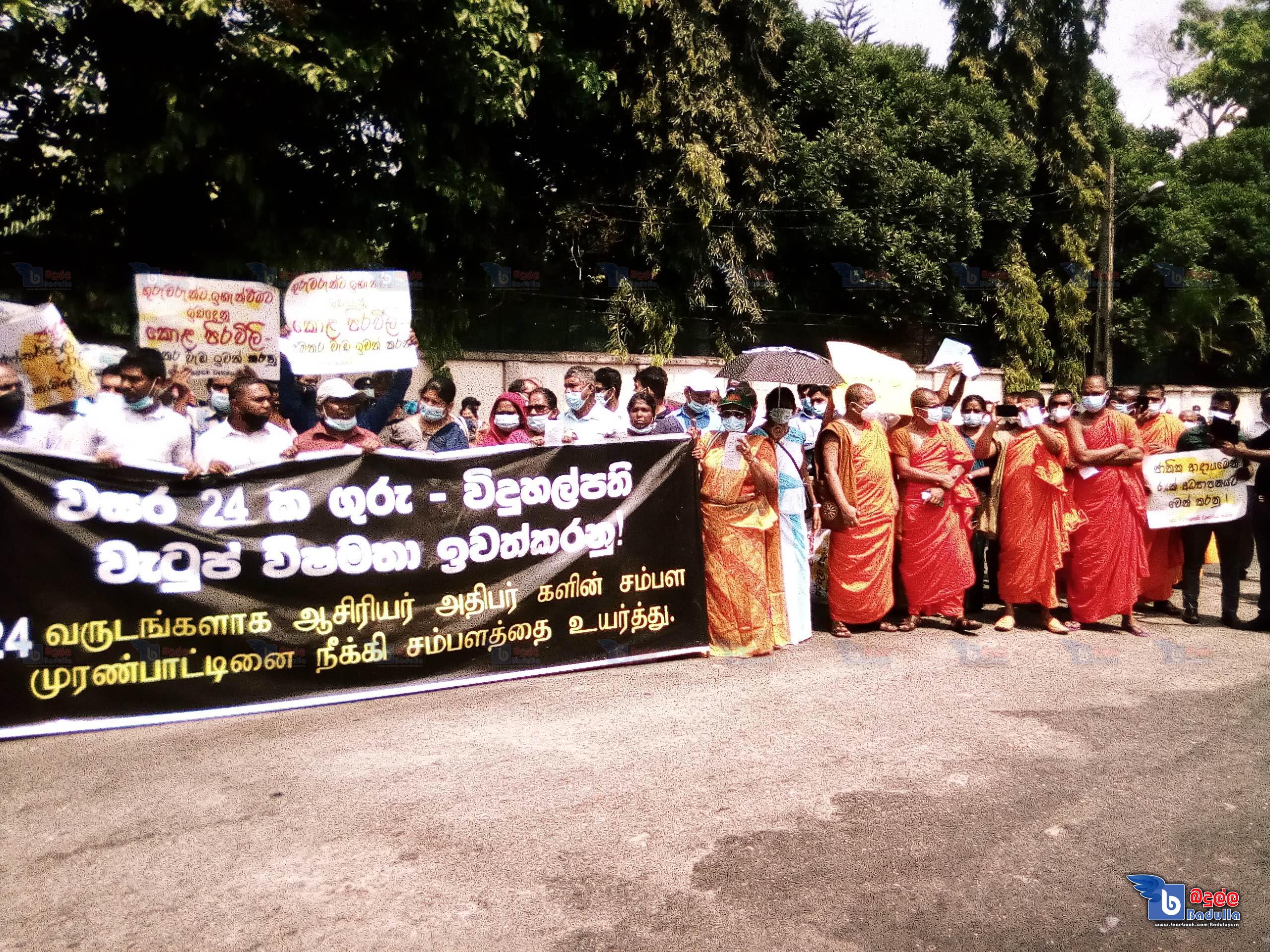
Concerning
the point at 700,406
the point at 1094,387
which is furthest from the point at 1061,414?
the point at 700,406

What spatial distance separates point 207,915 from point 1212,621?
25.0ft

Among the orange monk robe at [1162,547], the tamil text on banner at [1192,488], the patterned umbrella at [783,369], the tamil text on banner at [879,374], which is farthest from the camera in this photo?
the orange monk robe at [1162,547]

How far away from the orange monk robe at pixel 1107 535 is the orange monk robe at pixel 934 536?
0.80 m

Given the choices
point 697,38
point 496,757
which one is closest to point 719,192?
point 697,38

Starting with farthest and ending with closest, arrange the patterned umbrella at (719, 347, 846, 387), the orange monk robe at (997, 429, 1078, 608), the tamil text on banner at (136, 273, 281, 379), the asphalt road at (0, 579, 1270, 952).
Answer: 1. the patterned umbrella at (719, 347, 846, 387)
2. the orange monk robe at (997, 429, 1078, 608)
3. the tamil text on banner at (136, 273, 281, 379)
4. the asphalt road at (0, 579, 1270, 952)

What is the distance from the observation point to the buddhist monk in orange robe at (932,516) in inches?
308

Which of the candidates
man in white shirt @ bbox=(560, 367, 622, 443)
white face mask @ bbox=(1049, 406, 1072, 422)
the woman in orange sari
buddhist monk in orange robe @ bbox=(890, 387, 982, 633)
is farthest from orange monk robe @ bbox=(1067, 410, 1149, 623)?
man in white shirt @ bbox=(560, 367, 622, 443)

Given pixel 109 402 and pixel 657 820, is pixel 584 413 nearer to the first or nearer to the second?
pixel 109 402

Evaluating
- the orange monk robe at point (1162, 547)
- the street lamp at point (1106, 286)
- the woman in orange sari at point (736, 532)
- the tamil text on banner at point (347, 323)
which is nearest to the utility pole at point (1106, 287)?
the street lamp at point (1106, 286)

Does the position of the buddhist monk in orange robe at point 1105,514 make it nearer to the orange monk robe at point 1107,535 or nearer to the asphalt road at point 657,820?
the orange monk robe at point 1107,535

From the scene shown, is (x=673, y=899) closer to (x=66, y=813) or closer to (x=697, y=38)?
(x=66, y=813)

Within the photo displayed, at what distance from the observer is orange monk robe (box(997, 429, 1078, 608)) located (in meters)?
7.82

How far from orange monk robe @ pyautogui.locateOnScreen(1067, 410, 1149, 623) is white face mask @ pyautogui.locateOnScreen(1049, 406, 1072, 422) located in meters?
0.23

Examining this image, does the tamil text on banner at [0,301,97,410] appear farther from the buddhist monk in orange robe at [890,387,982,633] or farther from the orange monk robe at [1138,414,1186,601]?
the orange monk robe at [1138,414,1186,601]
